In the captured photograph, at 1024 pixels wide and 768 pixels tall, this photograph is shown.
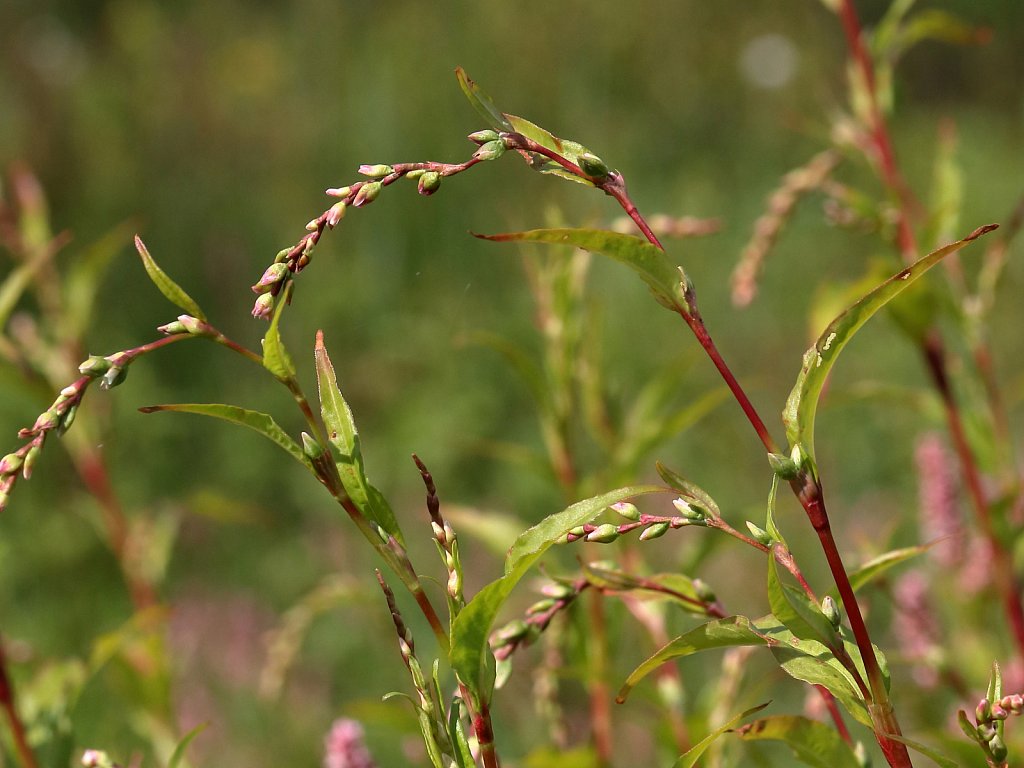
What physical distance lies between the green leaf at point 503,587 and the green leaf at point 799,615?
8 centimetres

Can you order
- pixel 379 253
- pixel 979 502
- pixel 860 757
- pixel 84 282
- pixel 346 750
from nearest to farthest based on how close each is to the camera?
pixel 860 757
pixel 346 750
pixel 979 502
pixel 84 282
pixel 379 253

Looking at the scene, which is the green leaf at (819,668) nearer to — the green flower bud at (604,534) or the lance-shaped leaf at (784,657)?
the lance-shaped leaf at (784,657)

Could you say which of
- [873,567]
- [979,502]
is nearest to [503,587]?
[873,567]

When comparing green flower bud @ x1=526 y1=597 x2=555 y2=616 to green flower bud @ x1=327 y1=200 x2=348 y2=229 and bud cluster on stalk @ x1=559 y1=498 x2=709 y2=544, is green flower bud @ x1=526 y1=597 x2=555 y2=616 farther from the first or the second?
green flower bud @ x1=327 y1=200 x2=348 y2=229

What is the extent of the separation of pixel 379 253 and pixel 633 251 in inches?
146

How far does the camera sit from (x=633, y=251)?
57 cm

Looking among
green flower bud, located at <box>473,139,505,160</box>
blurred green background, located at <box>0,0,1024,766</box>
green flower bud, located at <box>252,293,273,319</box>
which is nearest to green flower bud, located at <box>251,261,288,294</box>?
green flower bud, located at <box>252,293,273,319</box>

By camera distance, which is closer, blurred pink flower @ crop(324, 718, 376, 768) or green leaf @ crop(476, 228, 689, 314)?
green leaf @ crop(476, 228, 689, 314)

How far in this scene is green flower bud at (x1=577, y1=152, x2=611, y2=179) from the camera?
0.58 meters

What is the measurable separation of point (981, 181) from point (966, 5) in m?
1.32

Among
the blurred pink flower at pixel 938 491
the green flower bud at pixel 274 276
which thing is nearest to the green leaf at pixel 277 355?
the green flower bud at pixel 274 276

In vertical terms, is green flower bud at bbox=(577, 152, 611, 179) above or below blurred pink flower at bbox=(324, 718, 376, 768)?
above

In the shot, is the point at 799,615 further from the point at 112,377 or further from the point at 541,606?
the point at 112,377

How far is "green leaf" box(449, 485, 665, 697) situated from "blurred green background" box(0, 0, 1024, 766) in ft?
2.10
